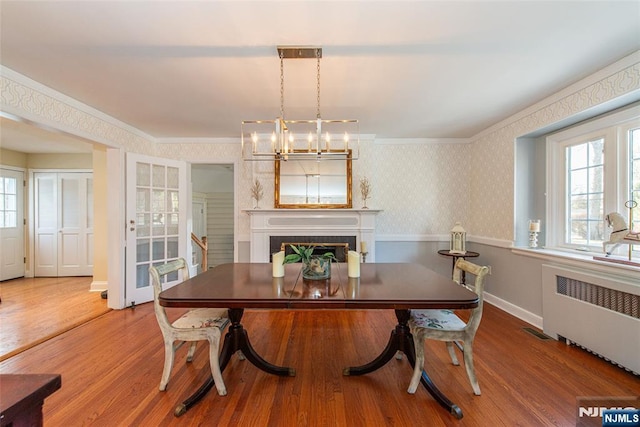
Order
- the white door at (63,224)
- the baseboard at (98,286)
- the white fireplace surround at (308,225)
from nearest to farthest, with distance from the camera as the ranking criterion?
the white fireplace surround at (308,225) < the baseboard at (98,286) < the white door at (63,224)

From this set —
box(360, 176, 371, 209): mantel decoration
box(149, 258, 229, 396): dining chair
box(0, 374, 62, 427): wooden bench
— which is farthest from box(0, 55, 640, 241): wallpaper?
box(0, 374, 62, 427): wooden bench

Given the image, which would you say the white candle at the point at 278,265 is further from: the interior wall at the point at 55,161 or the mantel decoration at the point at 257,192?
the interior wall at the point at 55,161

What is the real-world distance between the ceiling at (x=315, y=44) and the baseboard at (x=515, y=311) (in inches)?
88.6

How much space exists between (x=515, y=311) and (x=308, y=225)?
9.00ft

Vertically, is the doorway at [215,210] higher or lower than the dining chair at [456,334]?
higher

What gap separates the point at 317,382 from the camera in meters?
1.92

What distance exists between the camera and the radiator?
76.9 inches

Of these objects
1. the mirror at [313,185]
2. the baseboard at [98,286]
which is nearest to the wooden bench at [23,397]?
the mirror at [313,185]

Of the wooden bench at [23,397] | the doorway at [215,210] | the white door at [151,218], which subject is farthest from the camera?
the doorway at [215,210]

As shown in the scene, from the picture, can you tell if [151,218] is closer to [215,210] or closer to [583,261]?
[215,210]

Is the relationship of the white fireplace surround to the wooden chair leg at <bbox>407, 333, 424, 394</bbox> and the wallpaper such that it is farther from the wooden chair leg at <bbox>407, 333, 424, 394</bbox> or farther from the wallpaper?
the wooden chair leg at <bbox>407, 333, 424, 394</bbox>

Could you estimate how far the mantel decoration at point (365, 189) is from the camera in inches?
157

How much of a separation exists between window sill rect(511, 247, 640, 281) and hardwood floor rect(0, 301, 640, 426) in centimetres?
73

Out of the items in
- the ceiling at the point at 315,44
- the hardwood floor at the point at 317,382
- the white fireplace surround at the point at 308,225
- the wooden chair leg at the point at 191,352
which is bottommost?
the hardwood floor at the point at 317,382
